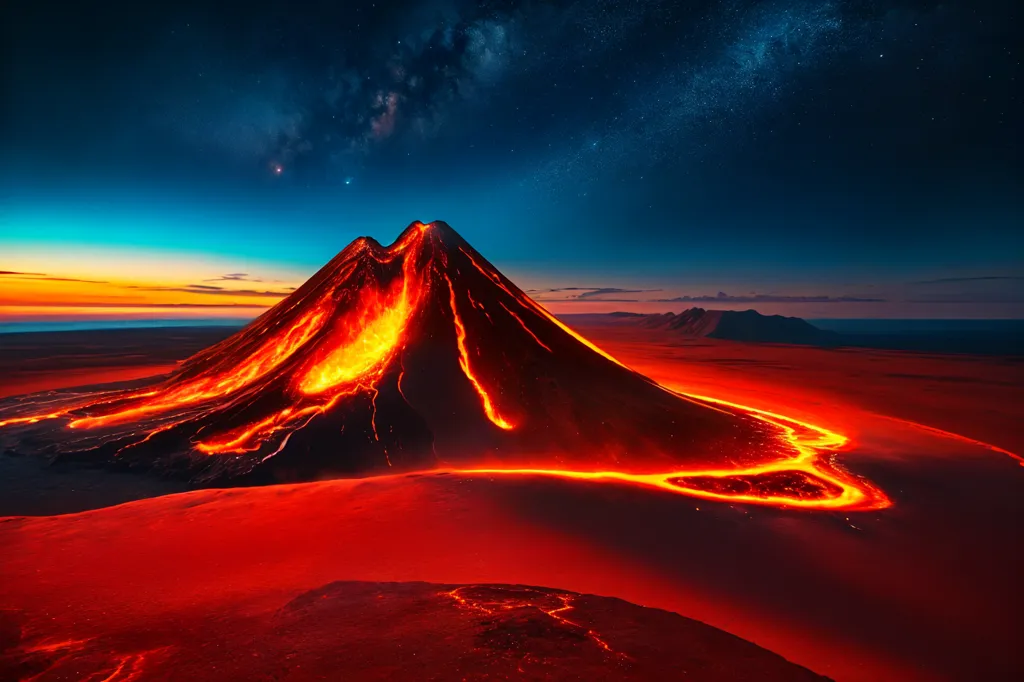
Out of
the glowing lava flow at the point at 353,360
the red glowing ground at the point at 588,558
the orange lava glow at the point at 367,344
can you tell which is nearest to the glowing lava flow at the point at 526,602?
the red glowing ground at the point at 588,558

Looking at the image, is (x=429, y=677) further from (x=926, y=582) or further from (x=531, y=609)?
(x=926, y=582)

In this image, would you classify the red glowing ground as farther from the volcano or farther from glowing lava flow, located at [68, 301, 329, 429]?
glowing lava flow, located at [68, 301, 329, 429]

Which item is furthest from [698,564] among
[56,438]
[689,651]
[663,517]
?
[56,438]

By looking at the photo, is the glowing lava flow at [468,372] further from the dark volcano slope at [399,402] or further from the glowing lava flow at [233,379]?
the glowing lava flow at [233,379]

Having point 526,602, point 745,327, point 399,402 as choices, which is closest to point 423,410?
point 399,402

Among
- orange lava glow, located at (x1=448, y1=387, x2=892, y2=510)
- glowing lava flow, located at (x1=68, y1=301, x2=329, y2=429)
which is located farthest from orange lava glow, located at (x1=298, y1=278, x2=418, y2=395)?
orange lava glow, located at (x1=448, y1=387, x2=892, y2=510)

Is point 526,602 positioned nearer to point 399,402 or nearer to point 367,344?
point 399,402
